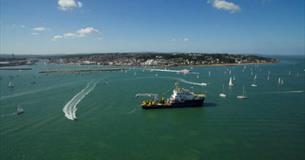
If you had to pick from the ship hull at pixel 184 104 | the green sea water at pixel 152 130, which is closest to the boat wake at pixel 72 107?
the green sea water at pixel 152 130

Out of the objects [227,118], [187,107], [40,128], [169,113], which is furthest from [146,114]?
[40,128]

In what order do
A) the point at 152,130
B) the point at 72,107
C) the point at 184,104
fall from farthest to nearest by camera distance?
the point at 184,104 → the point at 72,107 → the point at 152,130

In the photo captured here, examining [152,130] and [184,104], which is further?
[184,104]

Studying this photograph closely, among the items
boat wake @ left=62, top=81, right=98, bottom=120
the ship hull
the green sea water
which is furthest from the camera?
the ship hull

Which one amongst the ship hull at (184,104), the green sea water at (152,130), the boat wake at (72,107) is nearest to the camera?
the green sea water at (152,130)

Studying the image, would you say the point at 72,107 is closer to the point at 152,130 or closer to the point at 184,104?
the point at 152,130

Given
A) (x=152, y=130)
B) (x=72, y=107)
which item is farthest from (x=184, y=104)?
(x=72, y=107)

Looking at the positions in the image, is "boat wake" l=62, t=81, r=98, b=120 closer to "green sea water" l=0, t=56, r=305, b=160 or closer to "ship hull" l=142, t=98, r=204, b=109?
"green sea water" l=0, t=56, r=305, b=160

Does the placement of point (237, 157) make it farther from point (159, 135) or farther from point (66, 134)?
point (66, 134)

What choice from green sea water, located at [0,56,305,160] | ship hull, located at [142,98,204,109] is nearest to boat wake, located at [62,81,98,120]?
green sea water, located at [0,56,305,160]

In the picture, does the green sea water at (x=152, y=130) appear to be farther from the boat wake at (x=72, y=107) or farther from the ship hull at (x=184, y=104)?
the ship hull at (x=184, y=104)

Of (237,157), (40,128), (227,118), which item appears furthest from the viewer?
(227,118)
